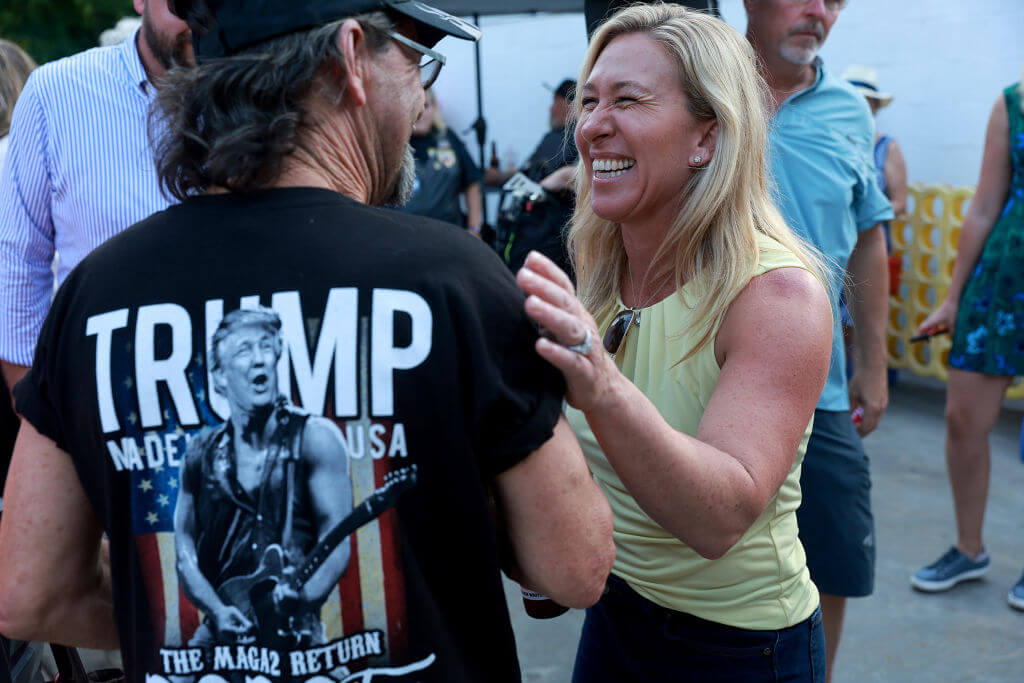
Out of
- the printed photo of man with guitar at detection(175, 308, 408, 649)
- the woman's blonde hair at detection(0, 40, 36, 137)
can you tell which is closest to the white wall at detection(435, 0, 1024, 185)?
the woman's blonde hair at detection(0, 40, 36, 137)

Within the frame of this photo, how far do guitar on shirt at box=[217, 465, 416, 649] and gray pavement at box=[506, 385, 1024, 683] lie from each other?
98.0 inches

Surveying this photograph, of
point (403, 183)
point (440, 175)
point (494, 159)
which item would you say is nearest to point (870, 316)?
point (403, 183)

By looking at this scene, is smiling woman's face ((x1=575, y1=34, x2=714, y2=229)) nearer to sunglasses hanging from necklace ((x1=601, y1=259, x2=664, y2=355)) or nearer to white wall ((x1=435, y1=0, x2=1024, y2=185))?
sunglasses hanging from necklace ((x1=601, y1=259, x2=664, y2=355))

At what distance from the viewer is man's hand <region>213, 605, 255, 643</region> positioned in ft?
3.66

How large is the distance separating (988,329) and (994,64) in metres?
3.32

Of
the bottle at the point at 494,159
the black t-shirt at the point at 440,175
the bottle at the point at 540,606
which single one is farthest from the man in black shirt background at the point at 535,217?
the bottle at the point at 494,159

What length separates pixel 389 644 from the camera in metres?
1.13

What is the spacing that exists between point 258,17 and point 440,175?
18.0 ft

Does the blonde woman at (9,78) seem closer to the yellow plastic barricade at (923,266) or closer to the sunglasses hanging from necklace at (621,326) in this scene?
the sunglasses hanging from necklace at (621,326)

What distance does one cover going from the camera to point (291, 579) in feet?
3.62

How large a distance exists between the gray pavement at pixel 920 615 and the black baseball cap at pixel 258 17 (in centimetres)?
275

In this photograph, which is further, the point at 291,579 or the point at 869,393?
the point at 869,393

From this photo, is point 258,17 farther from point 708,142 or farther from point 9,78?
point 9,78

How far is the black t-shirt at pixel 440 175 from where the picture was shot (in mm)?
6387
